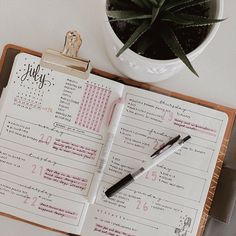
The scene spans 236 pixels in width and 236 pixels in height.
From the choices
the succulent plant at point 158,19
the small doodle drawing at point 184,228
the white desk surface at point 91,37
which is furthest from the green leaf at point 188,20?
the small doodle drawing at point 184,228

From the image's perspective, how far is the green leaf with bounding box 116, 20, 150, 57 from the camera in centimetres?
48

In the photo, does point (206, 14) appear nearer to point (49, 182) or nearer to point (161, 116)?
point (161, 116)

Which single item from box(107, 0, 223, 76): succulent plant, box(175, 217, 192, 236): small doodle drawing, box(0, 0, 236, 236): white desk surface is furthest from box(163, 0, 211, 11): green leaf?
box(175, 217, 192, 236): small doodle drawing


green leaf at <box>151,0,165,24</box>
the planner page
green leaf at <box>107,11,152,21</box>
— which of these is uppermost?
green leaf at <box>151,0,165,24</box>

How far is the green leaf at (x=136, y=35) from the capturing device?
48 centimetres

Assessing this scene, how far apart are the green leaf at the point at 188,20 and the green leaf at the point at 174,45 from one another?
2 centimetres

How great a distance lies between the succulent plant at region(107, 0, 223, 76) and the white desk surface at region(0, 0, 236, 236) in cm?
11

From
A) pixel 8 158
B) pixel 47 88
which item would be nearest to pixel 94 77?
pixel 47 88

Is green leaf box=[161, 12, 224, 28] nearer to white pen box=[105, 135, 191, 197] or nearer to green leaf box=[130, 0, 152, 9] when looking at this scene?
green leaf box=[130, 0, 152, 9]

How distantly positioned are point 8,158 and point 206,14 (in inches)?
14.0

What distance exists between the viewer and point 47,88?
2.03 feet

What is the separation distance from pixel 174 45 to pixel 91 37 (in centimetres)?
18

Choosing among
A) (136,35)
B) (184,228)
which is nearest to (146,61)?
(136,35)

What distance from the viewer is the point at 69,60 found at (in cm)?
61
